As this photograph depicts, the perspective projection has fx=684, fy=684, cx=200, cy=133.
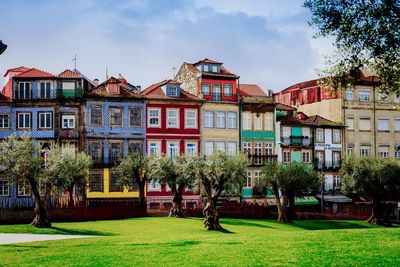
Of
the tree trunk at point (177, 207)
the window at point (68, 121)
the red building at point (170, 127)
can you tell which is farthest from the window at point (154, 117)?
the tree trunk at point (177, 207)

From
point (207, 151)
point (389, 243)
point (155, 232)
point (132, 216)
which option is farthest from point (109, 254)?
point (207, 151)

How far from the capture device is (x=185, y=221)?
50.9 meters

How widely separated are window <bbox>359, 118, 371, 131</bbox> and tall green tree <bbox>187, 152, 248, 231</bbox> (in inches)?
1216

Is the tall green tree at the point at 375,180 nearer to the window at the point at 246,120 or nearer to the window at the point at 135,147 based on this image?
the window at the point at 246,120

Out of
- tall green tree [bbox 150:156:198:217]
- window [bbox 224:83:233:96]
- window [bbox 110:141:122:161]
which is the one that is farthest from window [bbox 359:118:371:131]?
tall green tree [bbox 150:156:198:217]

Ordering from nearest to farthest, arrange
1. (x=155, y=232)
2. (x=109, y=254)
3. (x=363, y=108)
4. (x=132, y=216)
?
(x=109, y=254) < (x=155, y=232) < (x=132, y=216) < (x=363, y=108)

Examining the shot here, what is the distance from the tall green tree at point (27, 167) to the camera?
44.7 m

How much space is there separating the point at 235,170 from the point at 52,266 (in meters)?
31.0

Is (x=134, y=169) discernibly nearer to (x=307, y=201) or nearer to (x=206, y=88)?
(x=206, y=88)

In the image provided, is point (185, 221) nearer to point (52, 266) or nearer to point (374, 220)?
point (374, 220)

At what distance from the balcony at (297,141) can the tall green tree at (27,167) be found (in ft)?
118

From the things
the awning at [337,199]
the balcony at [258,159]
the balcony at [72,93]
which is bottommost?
the awning at [337,199]

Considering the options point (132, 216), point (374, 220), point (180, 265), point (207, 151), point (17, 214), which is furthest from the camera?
point (207, 151)

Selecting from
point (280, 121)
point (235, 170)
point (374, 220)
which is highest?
point (280, 121)
